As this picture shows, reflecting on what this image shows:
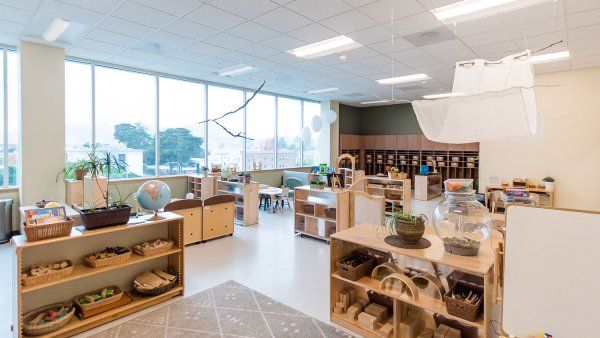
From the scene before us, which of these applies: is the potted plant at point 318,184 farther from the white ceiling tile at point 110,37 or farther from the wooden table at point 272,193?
the white ceiling tile at point 110,37

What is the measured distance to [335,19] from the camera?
4.12m

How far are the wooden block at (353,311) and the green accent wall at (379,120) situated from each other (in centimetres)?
967

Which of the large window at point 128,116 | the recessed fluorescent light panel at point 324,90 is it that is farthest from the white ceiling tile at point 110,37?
the recessed fluorescent light panel at point 324,90

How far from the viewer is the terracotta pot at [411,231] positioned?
8.48ft

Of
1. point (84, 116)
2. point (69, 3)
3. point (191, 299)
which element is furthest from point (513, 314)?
point (84, 116)

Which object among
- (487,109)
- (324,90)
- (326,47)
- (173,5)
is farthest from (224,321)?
(324,90)

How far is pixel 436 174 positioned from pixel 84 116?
989 centimetres

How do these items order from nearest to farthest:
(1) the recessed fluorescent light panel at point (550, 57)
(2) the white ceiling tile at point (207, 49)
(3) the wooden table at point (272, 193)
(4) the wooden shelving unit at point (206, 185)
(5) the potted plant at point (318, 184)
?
(2) the white ceiling tile at point (207, 49)
(1) the recessed fluorescent light panel at point (550, 57)
(5) the potted plant at point (318, 184)
(4) the wooden shelving unit at point (206, 185)
(3) the wooden table at point (272, 193)

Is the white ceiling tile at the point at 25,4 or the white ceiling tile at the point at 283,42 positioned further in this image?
the white ceiling tile at the point at 283,42

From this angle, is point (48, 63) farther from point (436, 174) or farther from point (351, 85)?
point (436, 174)

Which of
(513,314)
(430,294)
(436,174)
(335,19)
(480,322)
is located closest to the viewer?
(513,314)

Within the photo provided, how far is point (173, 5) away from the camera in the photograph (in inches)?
149

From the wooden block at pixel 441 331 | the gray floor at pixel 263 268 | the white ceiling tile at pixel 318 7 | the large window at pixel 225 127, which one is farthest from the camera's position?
the large window at pixel 225 127

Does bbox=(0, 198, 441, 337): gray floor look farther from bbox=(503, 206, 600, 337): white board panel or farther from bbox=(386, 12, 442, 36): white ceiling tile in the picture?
bbox=(386, 12, 442, 36): white ceiling tile
